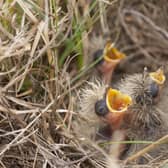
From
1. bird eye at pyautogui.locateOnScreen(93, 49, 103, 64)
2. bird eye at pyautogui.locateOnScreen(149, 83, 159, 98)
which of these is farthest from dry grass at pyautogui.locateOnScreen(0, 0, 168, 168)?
bird eye at pyautogui.locateOnScreen(149, 83, 159, 98)

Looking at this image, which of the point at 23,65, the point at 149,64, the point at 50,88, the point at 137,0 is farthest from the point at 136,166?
the point at 137,0

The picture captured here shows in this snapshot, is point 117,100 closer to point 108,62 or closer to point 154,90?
point 154,90

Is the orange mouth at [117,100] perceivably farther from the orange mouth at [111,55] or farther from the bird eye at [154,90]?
the orange mouth at [111,55]

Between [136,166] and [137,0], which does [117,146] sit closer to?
[136,166]

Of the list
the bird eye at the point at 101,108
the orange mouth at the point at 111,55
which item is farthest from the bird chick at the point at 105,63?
the bird eye at the point at 101,108

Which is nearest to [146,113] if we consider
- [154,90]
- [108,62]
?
[154,90]

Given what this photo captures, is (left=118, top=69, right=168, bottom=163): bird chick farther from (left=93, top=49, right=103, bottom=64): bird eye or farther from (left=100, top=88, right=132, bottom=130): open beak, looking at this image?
(left=93, top=49, right=103, bottom=64): bird eye
